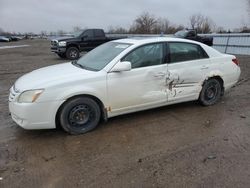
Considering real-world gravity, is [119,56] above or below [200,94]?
above

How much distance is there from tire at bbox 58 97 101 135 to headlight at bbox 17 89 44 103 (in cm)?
45

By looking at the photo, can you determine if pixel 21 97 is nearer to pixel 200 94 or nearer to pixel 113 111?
pixel 113 111

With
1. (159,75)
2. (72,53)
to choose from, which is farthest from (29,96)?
(72,53)

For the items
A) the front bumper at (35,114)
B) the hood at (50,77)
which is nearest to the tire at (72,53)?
the hood at (50,77)

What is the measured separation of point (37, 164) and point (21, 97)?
3.84ft

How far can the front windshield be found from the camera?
4.99 metres

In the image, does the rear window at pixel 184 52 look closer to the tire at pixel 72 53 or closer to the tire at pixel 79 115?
the tire at pixel 79 115

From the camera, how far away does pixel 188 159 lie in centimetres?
371

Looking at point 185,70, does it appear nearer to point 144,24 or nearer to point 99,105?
point 99,105

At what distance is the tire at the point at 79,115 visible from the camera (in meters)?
4.46

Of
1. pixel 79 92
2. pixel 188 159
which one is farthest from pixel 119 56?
pixel 188 159

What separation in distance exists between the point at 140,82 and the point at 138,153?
1.49m

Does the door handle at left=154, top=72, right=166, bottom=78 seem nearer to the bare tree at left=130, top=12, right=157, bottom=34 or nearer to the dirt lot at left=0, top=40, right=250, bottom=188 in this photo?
the dirt lot at left=0, top=40, right=250, bottom=188

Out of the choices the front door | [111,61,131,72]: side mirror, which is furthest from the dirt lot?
[111,61,131,72]: side mirror
